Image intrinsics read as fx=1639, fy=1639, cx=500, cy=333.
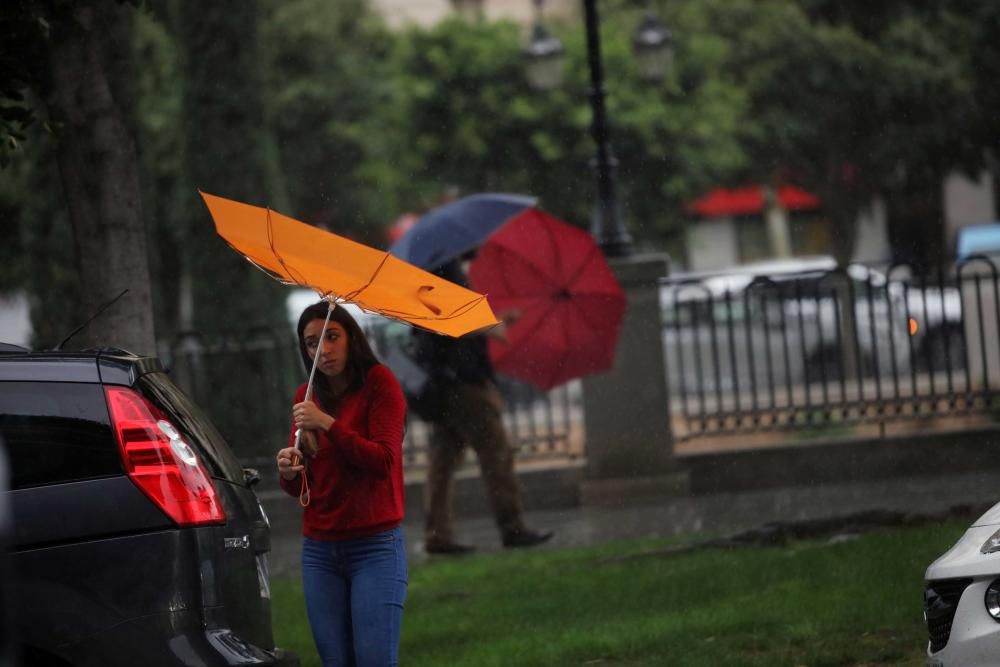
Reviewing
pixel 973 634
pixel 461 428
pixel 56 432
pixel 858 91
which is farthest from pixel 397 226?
pixel 973 634

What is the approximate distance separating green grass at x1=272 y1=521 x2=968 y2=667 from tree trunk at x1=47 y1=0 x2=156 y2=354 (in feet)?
6.06

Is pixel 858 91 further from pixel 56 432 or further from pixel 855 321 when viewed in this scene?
pixel 56 432

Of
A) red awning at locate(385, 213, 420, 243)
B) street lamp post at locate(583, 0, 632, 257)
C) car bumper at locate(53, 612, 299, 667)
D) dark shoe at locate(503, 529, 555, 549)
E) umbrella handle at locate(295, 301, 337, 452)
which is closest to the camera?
car bumper at locate(53, 612, 299, 667)

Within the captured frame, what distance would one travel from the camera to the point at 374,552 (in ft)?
18.0

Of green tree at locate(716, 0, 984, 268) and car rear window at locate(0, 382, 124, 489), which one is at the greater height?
green tree at locate(716, 0, 984, 268)

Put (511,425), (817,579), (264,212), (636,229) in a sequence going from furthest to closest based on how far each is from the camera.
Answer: (636,229) → (511,425) → (817,579) → (264,212)

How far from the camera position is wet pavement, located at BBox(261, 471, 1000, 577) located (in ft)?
35.0

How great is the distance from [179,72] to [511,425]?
14.2 ft

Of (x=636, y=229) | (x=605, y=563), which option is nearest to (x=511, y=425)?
(x=605, y=563)

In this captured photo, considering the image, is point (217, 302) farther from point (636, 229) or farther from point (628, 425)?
point (636, 229)

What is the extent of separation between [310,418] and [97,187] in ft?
9.95

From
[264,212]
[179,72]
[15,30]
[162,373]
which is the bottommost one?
[162,373]

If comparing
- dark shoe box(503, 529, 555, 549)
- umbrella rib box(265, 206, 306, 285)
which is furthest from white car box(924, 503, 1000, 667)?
dark shoe box(503, 529, 555, 549)

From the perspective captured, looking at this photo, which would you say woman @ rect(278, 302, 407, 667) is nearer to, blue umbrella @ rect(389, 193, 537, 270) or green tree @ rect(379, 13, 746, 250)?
blue umbrella @ rect(389, 193, 537, 270)
